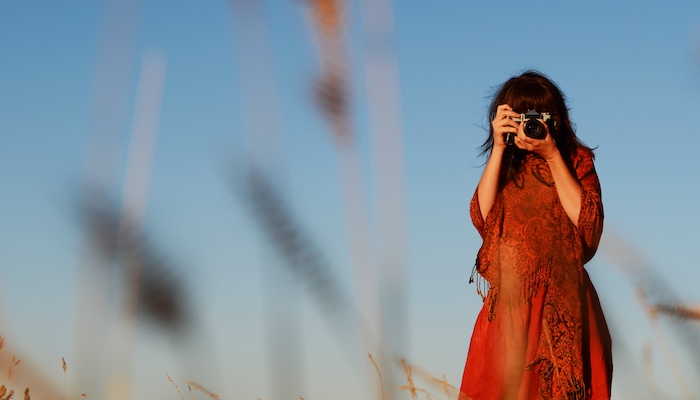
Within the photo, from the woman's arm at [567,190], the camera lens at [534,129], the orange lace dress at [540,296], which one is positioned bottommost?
the orange lace dress at [540,296]

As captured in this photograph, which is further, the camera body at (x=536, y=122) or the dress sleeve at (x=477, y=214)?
the dress sleeve at (x=477, y=214)

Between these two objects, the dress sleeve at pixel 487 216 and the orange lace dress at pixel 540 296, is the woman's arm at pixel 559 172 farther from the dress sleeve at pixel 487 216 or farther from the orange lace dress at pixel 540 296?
the dress sleeve at pixel 487 216

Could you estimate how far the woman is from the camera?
2414 mm

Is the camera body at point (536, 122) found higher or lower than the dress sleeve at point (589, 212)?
higher

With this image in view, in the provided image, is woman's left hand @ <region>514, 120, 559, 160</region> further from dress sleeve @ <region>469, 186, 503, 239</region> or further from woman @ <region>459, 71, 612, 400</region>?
dress sleeve @ <region>469, 186, 503, 239</region>

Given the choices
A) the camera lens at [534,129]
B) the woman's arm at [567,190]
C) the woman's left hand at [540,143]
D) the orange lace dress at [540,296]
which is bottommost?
the orange lace dress at [540,296]

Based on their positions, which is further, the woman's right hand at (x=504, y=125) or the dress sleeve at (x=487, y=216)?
the dress sleeve at (x=487, y=216)

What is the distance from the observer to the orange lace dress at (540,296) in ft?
7.93

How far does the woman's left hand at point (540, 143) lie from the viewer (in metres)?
2.37

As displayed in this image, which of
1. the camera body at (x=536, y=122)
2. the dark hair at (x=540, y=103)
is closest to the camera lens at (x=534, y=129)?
the camera body at (x=536, y=122)

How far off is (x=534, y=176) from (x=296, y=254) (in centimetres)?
208

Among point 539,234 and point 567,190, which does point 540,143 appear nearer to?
point 567,190

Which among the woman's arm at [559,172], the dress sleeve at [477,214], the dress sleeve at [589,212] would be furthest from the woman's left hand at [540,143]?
the dress sleeve at [477,214]

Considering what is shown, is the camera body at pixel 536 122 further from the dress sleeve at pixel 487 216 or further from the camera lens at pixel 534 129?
the dress sleeve at pixel 487 216
